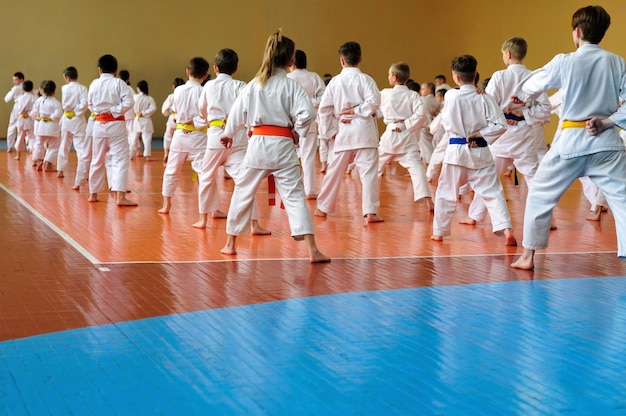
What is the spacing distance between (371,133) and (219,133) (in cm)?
162

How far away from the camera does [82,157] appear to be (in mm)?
11203

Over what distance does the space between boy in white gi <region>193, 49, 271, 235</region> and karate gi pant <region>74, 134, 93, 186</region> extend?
A: 3.28m

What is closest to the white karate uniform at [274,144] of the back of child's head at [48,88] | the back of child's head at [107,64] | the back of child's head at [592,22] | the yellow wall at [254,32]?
the back of child's head at [592,22]

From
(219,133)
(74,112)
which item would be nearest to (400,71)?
(219,133)

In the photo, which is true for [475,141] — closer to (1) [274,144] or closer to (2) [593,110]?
(2) [593,110]

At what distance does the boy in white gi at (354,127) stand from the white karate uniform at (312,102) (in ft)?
4.43

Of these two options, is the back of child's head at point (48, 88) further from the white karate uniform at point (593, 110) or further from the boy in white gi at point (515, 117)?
the white karate uniform at point (593, 110)

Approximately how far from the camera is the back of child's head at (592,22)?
5645mm

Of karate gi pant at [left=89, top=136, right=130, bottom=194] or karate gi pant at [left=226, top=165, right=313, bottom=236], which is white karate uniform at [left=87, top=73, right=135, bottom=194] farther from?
karate gi pant at [left=226, top=165, right=313, bottom=236]

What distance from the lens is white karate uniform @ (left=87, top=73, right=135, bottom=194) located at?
30.8ft

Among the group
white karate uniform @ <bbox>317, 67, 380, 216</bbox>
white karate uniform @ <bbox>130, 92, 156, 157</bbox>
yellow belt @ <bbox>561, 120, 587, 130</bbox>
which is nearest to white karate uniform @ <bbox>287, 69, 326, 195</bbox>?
white karate uniform @ <bbox>317, 67, 380, 216</bbox>

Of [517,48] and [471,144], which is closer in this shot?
[471,144]

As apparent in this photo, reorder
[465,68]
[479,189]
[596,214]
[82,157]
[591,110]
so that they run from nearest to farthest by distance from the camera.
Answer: [591,110], [465,68], [479,189], [596,214], [82,157]

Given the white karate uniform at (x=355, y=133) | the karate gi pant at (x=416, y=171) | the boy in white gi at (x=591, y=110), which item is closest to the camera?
the boy in white gi at (x=591, y=110)
